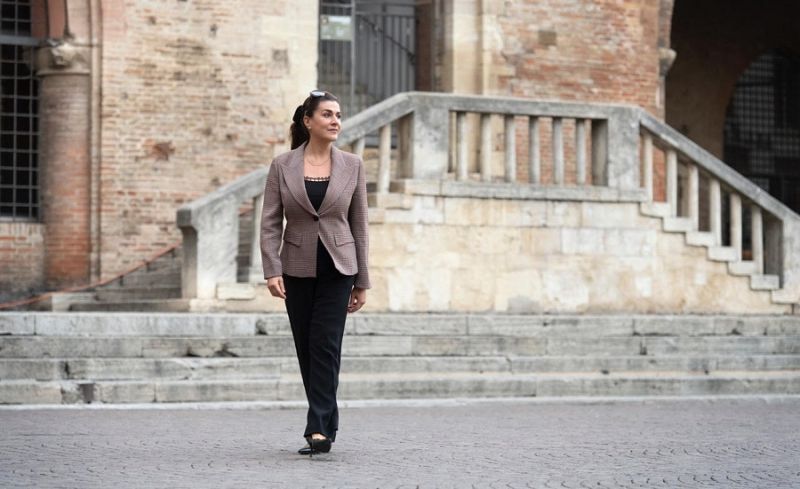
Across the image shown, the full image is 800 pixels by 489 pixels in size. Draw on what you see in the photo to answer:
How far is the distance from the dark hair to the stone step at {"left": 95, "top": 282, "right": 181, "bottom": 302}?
314 inches

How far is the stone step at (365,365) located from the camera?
11.4 metres

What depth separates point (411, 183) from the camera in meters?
14.6

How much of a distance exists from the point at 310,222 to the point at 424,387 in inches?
170

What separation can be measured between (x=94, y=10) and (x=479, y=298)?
5.76m

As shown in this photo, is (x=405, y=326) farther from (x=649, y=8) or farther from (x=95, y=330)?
(x=649, y=8)

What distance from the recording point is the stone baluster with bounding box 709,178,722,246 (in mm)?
15812

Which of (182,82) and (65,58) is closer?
(65,58)

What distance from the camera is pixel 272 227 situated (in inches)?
316

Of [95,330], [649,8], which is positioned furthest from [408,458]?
[649,8]

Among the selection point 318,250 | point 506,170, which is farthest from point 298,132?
point 506,170

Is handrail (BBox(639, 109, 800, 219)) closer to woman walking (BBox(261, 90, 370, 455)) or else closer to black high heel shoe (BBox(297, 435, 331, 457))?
woman walking (BBox(261, 90, 370, 455))

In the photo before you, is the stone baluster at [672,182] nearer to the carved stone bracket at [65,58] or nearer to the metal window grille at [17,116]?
the carved stone bracket at [65,58]

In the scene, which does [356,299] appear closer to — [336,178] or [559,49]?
[336,178]

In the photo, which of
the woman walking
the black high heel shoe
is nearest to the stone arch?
the woman walking
